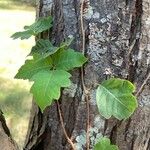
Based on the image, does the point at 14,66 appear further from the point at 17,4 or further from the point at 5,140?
the point at 5,140

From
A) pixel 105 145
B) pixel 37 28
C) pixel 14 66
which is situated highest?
pixel 37 28

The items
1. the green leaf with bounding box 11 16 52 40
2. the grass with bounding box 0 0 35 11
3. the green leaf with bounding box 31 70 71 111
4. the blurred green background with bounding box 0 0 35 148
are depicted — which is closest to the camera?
the green leaf with bounding box 31 70 71 111

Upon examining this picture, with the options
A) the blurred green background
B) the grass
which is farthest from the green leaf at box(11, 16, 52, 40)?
the grass

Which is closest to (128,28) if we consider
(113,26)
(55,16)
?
(113,26)

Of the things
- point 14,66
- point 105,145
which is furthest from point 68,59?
point 14,66

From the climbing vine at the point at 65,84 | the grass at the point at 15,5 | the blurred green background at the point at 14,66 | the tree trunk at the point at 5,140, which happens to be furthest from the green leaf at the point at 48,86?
the grass at the point at 15,5

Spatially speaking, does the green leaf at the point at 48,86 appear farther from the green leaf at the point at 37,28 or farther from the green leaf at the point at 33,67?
the green leaf at the point at 37,28

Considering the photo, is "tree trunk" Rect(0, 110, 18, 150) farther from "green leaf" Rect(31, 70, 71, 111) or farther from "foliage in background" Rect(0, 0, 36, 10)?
"foliage in background" Rect(0, 0, 36, 10)
